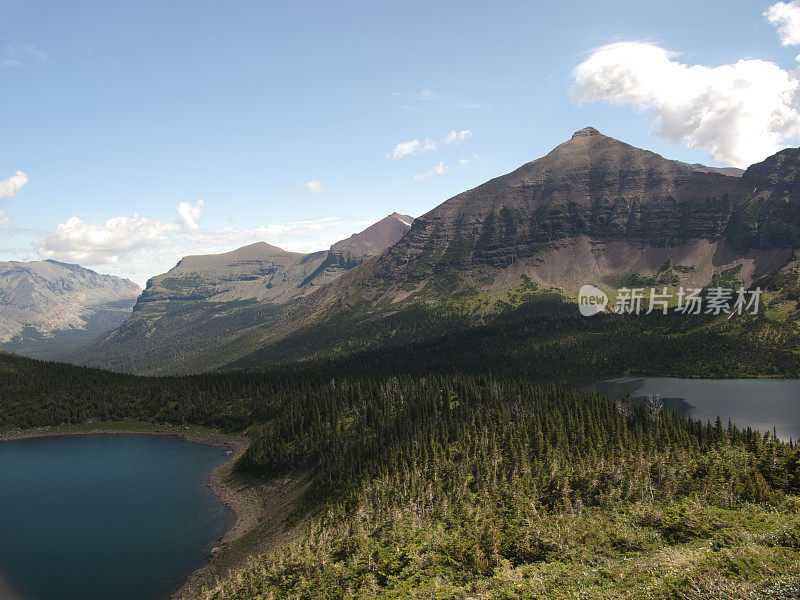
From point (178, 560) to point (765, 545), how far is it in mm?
109590

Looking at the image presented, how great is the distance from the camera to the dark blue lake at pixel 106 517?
99812mm

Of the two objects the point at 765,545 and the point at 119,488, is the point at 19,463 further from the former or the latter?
the point at 765,545

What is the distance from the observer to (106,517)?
12912 centimetres

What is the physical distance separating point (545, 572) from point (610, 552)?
12080 mm

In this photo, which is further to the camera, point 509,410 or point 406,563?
point 509,410

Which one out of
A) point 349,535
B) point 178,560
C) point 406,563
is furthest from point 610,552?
point 178,560

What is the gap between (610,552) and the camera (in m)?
66.7

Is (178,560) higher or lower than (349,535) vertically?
lower

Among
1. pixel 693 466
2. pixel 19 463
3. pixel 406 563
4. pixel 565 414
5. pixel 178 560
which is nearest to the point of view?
pixel 406 563

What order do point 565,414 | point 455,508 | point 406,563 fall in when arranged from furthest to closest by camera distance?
point 565,414, point 455,508, point 406,563

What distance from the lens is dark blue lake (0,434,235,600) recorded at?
99812 mm

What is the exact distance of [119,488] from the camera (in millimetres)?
150000

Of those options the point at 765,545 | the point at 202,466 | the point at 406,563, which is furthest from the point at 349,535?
the point at 202,466

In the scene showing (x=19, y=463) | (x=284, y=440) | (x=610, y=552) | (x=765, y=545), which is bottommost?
(x=19, y=463)
